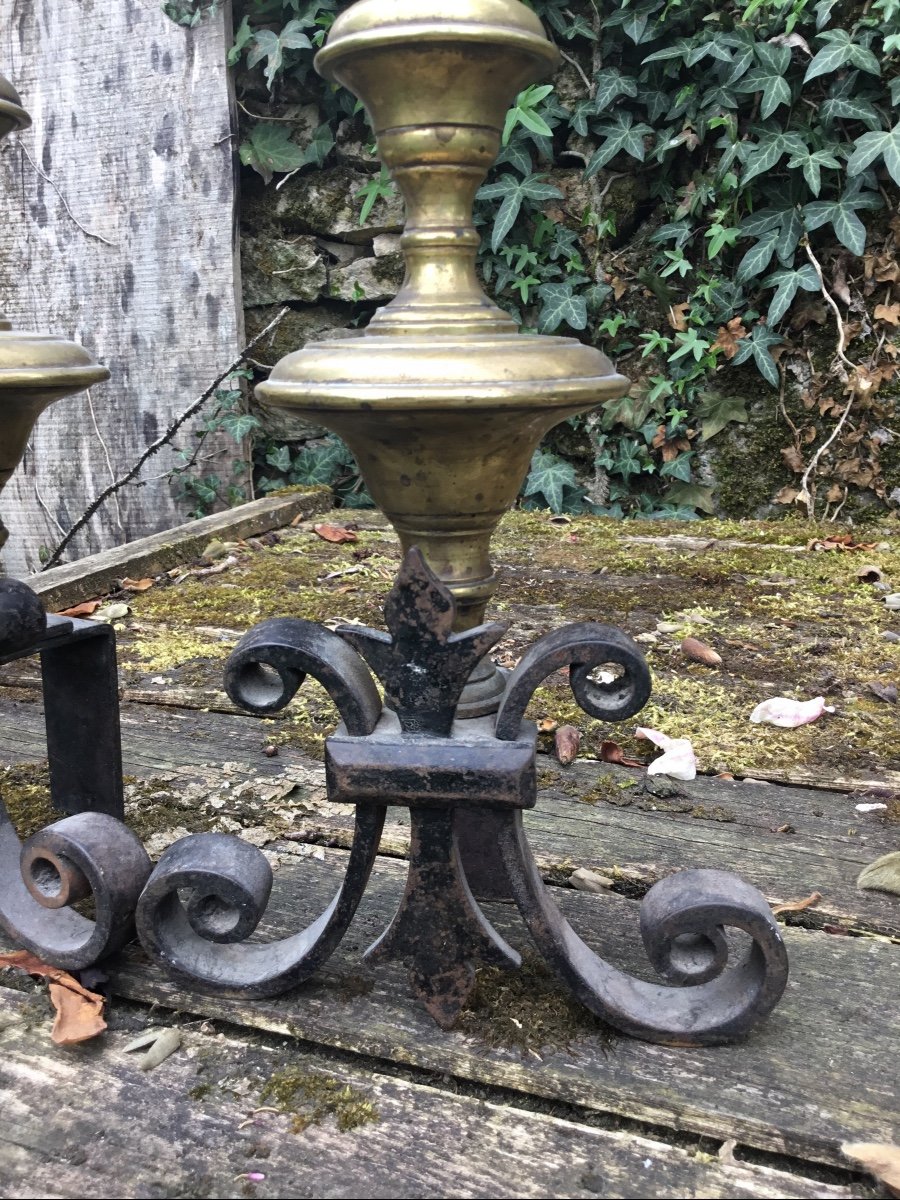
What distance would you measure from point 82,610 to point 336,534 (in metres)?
1.07

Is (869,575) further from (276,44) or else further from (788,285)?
(276,44)

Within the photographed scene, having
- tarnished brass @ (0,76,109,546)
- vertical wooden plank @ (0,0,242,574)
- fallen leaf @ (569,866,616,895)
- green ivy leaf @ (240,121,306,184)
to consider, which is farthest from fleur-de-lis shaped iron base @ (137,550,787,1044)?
green ivy leaf @ (240,121,306,184)

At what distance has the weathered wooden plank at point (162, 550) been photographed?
2717mm

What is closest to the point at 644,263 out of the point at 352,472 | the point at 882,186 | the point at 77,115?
the point at 882,186

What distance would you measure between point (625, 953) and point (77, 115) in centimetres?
441

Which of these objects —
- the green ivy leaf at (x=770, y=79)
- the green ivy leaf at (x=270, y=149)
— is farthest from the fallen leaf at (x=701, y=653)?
the green ivy leaf at (x=270, y=149)

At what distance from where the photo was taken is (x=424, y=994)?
1.14 meters

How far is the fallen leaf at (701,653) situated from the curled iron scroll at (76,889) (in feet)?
4.66

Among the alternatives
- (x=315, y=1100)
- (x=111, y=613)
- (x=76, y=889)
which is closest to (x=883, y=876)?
(x=315, y=1100)

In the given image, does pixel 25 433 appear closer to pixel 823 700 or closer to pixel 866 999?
pixel 866 999

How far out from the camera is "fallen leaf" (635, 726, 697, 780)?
5.83ft

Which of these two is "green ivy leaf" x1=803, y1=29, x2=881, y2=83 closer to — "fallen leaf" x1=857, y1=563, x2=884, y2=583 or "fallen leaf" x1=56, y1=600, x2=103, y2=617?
"fallen leaf" x1=857, y1=563, x2=884, y2=583

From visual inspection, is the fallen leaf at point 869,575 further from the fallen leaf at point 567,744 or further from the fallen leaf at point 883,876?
the fallen leaf at point 883,876

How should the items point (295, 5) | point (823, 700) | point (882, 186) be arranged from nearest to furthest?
point (823, 700)
point (882, 186)
point (295, 5)
